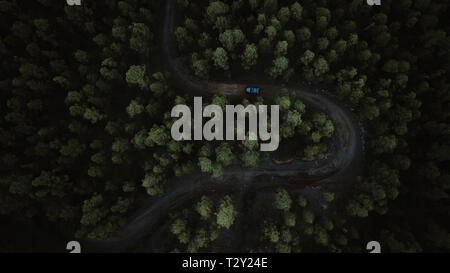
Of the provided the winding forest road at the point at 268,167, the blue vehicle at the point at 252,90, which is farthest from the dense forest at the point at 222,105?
the winding forest road at the point at 268,167

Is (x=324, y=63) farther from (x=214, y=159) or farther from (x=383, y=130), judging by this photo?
(x=214, y=159)

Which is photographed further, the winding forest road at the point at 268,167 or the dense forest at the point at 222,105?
the winding forest road at the point at 268,167

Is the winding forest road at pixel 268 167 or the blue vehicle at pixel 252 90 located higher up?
the blue vehicle at pixel 252 90

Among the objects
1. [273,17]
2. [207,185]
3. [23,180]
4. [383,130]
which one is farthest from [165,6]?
[383,130]

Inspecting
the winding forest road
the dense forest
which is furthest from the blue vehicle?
the dense forest

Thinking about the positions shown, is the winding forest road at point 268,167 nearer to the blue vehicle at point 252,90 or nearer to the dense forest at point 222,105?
the blue vehicle at point 252,90

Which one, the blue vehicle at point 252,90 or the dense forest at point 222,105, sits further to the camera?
the blue vehicle at point 252,90
